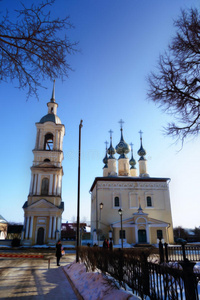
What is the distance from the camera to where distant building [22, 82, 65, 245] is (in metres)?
33.6

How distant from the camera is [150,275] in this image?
4.77 metres

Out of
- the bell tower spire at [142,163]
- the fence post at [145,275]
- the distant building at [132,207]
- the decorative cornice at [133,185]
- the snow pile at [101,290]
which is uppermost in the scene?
the bell tower spire at [142,163]

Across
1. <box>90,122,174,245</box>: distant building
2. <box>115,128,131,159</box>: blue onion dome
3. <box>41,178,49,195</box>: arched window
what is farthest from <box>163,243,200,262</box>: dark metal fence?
<box>115,128,131,159</box>: blue onion dome

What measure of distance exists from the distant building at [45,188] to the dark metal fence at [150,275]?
2788 centimetres

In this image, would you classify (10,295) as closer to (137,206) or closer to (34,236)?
(34,236)

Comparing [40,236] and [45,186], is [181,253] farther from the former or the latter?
[45,186]

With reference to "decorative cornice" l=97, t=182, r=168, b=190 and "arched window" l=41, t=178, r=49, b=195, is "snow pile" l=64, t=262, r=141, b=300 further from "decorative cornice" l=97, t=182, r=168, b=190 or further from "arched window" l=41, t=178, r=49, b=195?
"decorative cornice" l=97, t=182, r=168, b=190

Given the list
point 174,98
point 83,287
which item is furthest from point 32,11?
point 83,287

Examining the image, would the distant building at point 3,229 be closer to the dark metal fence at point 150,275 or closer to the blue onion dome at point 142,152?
the blue onion dome at point 142,152

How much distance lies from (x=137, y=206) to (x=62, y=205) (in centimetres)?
1285

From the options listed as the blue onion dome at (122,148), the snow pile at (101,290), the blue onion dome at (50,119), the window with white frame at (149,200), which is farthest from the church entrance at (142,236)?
the snow pile at (101,290)

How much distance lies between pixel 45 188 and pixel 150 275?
33608 millimetres

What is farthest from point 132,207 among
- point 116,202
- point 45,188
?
point 45,188

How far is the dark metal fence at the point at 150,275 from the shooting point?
3.49 metres
